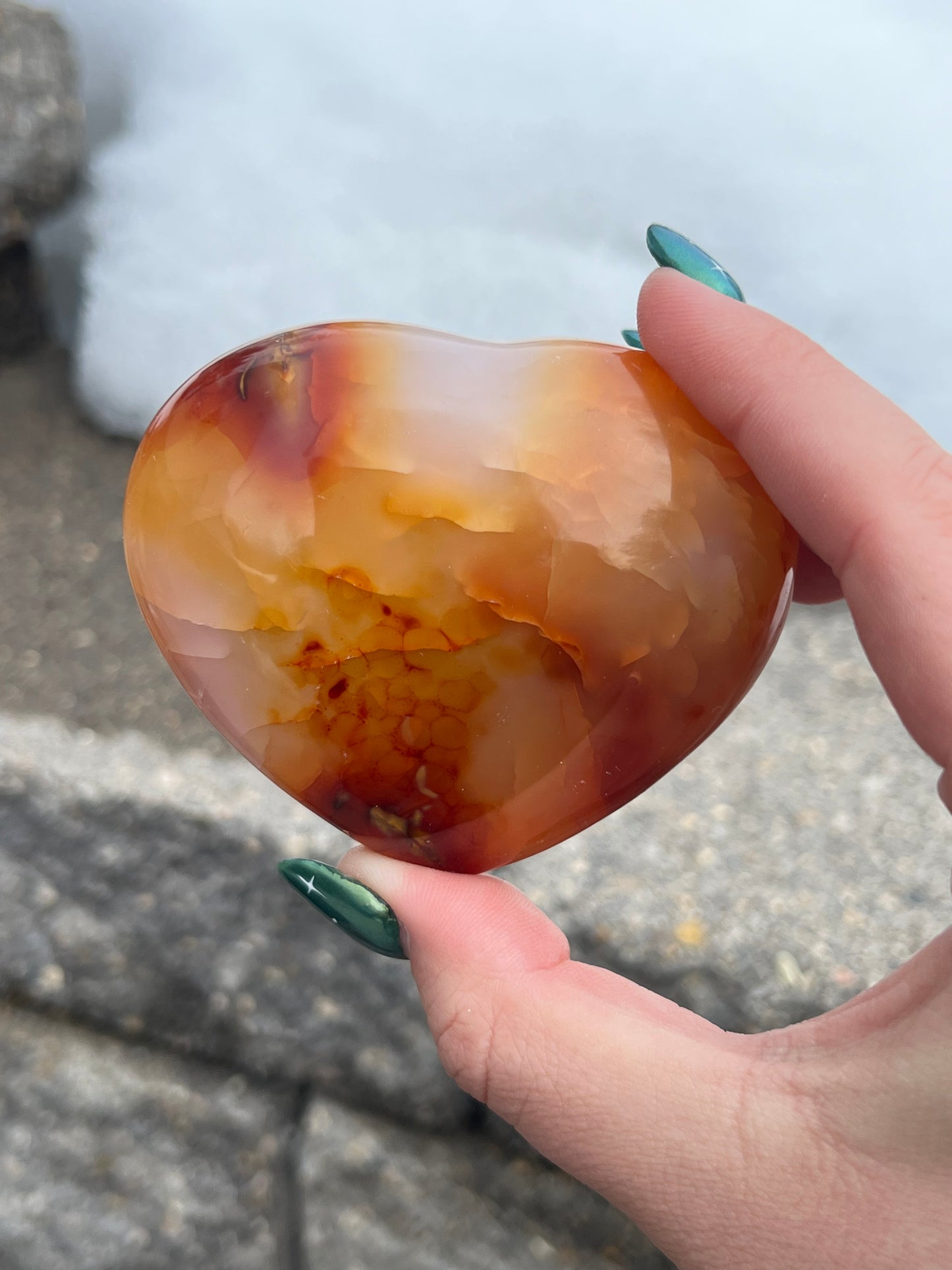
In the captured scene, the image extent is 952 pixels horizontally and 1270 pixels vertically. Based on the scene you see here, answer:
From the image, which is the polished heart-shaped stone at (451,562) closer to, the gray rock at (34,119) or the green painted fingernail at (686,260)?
the green painted fingernail at (686,260)

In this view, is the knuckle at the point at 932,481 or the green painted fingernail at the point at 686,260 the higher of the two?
the green painted fingernail at the point at 686,260

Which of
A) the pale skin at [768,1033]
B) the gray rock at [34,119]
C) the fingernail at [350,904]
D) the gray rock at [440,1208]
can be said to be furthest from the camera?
the gray rock at [34,119]

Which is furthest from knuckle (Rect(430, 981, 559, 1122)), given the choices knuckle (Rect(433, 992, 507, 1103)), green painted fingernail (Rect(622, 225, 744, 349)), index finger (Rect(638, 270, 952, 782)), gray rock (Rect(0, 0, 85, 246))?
gray rock (Rect(0, 0, 85, 246))

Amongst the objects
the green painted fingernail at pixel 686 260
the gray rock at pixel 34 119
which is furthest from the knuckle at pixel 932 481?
the gray rock at pixel 34 119

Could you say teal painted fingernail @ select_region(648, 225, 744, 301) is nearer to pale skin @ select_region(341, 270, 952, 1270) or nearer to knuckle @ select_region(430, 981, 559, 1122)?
pale skin @ select_region(341, 270, 952, 1270)

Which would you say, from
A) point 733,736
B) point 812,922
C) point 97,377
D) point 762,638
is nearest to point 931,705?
point 762,638

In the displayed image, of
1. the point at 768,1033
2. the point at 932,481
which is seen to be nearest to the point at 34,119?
the point at 932,481

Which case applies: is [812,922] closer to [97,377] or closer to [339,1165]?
[339,1165]
